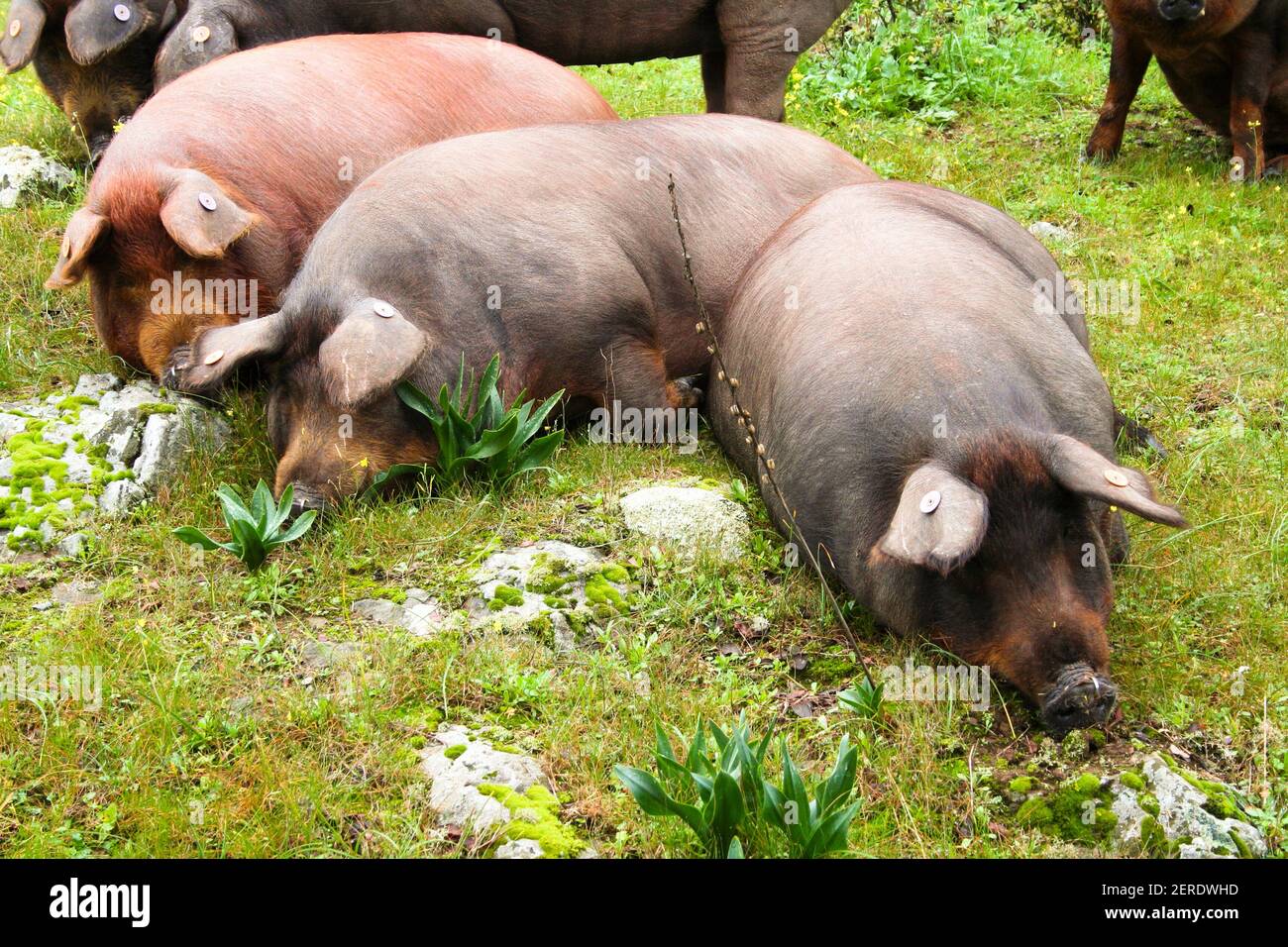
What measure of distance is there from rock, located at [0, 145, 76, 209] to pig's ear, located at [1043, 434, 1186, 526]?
5731mm

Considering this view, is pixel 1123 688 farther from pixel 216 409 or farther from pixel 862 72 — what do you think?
pixel 862 72

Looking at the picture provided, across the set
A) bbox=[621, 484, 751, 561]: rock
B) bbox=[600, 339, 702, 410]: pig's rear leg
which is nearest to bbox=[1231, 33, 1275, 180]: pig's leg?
bbox=[600, 339, 702, 410]: pig's rear leg

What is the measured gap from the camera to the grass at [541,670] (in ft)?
11.6

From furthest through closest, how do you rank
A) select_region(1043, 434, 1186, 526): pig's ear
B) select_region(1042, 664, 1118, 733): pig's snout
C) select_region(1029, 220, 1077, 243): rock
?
select_region(1029, 220, 1077, 243): rock
select_region(1042, 664, 1118, 733): pig's snout
select_region(1043, 434, 1186, 526): pig's ear

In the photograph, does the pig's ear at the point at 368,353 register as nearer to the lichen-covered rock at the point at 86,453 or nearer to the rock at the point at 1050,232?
the lichen-covered rock at the point at 86,453

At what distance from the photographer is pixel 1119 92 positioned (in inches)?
348

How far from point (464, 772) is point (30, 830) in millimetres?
1073

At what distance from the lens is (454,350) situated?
5008 mm

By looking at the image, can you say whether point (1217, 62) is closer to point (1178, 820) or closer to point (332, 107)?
point (332, 107)

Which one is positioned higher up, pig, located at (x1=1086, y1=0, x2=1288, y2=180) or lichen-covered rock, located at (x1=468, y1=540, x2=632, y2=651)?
pig, located at (x1=1086, y1=0, x2=1288, y2=180)

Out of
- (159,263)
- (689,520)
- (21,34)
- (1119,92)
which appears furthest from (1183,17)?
(21,34)

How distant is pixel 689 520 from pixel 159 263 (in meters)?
2.41

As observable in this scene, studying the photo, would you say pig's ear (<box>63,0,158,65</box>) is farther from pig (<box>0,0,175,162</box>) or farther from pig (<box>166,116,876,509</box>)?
pig (<box>166,116,876,509</box>)

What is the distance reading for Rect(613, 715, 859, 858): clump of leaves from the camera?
3.22 metres
